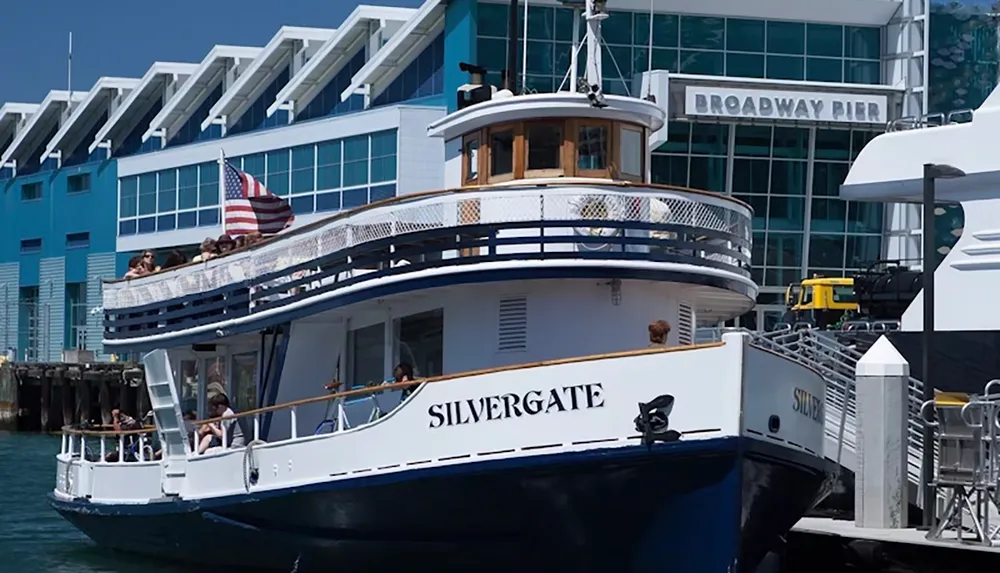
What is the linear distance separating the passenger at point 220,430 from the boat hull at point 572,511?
124cm

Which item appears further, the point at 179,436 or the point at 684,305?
the point at 179,436

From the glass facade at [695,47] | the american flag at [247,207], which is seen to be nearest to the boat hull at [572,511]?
Result: the american flag at [247,207]

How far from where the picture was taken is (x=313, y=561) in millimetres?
17062

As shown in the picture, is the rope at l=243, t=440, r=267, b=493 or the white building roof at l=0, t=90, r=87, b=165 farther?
the white building roof at l=0, t=90, r=87, b=165

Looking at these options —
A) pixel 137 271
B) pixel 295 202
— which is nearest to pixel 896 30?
pixel 295 202

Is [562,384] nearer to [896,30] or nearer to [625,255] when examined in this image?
[625,255]

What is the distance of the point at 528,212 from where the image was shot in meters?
15.9

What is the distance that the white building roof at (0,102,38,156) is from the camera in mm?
72062

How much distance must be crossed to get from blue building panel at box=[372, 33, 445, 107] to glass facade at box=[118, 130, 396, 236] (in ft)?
5.63

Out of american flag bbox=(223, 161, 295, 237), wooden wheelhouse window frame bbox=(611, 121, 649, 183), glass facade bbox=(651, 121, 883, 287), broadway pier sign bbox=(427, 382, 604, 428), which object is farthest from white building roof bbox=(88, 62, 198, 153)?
broadway pier sign bbox=(427, 382, 604, 428)

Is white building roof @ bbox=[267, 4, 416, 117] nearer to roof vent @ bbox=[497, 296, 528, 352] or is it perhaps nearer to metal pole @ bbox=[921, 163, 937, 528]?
metal pole @ bbox=[921, 163, 937, 528]

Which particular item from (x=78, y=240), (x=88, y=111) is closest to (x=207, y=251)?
(x=78, y=240)

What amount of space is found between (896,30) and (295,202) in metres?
19.2

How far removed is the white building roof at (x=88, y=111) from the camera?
6444cm
